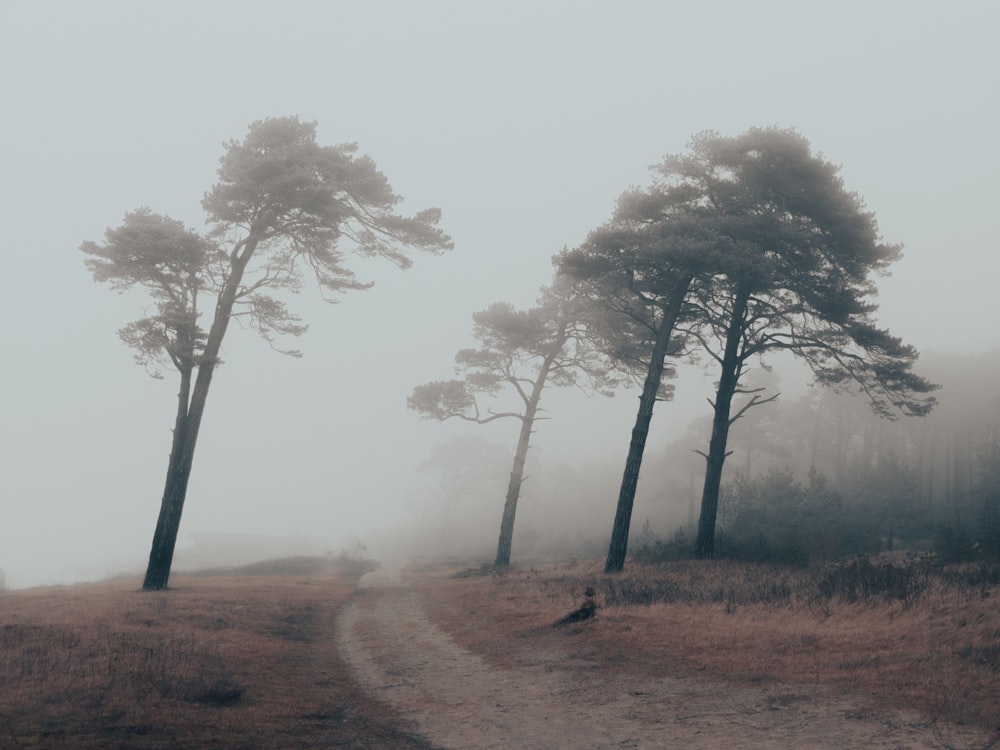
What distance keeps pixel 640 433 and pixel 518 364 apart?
1137cm

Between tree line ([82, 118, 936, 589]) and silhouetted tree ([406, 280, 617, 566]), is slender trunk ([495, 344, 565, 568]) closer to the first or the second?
silhouetted tree ([406, 280, 617, 566])

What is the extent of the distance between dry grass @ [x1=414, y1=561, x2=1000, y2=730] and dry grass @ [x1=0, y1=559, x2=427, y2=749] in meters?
3.33

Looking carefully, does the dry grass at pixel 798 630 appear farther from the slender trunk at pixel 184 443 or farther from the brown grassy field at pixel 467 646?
the slender trunk at pixel 184 443

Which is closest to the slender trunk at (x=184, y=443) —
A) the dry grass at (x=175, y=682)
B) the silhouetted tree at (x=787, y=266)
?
the dry grass at (x=175, y=682)

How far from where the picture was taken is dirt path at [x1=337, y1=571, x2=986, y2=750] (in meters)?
6.05

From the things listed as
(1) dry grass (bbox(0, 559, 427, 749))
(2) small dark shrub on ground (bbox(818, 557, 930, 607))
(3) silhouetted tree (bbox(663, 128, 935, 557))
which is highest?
(3) silhouetted tree (bbox(663, 128, 935, 557))

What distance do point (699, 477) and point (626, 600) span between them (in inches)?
2037

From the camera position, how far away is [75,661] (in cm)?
827

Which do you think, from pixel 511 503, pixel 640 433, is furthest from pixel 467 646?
pixel 511 503

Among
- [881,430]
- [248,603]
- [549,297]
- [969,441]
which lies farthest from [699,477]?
[248,603]

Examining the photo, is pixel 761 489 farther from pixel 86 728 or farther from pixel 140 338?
pixel 86 728

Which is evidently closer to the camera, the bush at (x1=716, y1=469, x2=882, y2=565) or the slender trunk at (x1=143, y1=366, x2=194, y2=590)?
the slender trunk at (x1=143, y1=366, x2=194, y2=590)

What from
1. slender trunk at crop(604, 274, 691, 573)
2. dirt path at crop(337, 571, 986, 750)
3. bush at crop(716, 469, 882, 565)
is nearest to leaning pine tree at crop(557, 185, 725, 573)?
slender trunk at crop(604, 274, 691, 573)

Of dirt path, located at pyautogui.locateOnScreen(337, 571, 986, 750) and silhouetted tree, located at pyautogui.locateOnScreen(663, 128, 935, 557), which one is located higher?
silhouetted tree, located at pyautogui.locateOnScreen(663, 128, 935, 557)
